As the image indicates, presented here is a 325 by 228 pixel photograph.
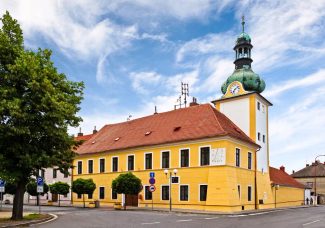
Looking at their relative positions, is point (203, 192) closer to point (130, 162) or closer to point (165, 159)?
point (165, 159)

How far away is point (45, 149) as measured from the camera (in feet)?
74.5

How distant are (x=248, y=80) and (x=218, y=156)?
428 inches

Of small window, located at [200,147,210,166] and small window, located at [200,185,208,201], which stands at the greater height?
small window, located at [200,147,210,166]

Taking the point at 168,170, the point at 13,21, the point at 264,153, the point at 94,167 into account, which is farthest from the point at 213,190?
the point at 13,21

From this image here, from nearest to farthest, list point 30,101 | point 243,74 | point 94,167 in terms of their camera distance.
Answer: point 30,101 → point 243,74 → point 94,167

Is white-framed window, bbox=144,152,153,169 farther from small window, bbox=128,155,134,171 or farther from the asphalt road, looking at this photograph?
the asphalt road

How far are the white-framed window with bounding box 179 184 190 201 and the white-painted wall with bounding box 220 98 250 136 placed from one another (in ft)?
28.6

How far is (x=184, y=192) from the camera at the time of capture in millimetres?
35312

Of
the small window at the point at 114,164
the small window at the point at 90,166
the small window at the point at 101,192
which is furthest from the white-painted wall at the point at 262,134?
the small window at the point at 90,166

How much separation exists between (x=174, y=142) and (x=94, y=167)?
1255 centimetres

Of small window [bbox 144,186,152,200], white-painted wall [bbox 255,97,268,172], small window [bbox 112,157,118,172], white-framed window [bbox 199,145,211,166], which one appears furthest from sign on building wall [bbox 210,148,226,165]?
small window [bbox 112,157,118,172]

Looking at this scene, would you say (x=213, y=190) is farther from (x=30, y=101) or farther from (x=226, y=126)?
(x=30, y=101)

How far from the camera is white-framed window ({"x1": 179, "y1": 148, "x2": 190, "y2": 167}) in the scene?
35719mm

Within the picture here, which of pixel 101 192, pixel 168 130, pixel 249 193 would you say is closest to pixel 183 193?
pixel 249 193
